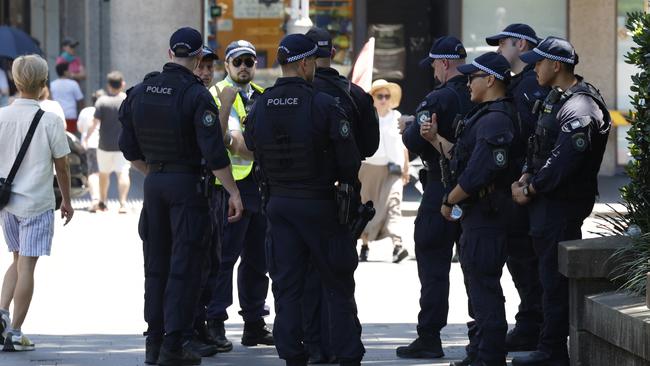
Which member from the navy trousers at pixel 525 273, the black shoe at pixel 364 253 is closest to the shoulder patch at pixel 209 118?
the navy trousers at pixel 525 273

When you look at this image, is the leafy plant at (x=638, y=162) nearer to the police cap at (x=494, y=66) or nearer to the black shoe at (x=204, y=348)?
the police cap at (x=494, y=66)

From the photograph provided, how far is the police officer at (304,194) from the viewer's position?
7.82 metres

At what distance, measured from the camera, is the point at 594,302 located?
7.71m

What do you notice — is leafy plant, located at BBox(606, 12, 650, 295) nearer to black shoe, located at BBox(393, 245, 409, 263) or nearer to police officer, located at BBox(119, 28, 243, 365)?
police officer, located at BBox(119, 28, 243, 365)

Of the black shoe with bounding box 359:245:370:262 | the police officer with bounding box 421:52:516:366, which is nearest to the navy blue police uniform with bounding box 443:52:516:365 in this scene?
the police officer with bounding box 421:52:516:366

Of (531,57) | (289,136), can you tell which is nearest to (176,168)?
(289,136)

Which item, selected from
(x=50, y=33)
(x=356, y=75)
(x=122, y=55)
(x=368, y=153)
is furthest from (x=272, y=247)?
(x=50, y=33)

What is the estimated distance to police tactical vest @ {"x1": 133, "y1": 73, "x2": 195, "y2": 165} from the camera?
8.33 meters

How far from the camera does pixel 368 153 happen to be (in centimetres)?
864

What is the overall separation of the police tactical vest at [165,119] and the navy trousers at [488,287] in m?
1.72

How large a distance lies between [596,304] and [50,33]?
23.4m

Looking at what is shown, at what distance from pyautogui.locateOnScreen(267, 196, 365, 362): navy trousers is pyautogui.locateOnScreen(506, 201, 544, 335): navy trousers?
1.23 m

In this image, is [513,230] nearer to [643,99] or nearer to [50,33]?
[643,99]

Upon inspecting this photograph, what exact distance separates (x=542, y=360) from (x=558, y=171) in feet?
3.76
